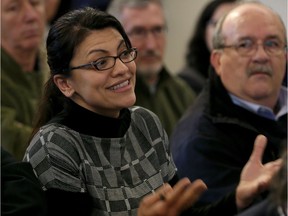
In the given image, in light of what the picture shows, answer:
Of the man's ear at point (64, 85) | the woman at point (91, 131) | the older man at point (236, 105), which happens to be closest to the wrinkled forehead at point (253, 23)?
the older man at point (236, 105)

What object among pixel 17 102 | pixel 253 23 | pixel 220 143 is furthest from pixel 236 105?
pixel 17 102

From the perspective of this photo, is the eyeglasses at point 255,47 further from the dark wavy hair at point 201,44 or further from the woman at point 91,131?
the dark wavy hair at point 201,44

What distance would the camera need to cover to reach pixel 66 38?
6.48ft

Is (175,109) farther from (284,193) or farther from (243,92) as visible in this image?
(284,193)

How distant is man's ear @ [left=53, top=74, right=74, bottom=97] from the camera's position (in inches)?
79.4

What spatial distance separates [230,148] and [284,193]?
1092 millimetres

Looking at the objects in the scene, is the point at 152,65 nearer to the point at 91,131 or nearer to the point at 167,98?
the point at 167,98

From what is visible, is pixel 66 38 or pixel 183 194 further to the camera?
pixel 66 38

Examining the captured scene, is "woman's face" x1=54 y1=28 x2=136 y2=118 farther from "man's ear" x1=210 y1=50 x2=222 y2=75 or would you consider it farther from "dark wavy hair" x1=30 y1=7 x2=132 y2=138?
"man's ear" x1=210 y1=50 x2=222 y2=75

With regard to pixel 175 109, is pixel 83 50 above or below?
above

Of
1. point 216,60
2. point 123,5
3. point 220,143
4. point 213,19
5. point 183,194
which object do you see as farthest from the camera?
point 213,19

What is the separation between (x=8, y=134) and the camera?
261cm

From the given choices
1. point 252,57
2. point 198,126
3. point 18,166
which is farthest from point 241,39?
point 18,166

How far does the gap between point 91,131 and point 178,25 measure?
3.67 metres
